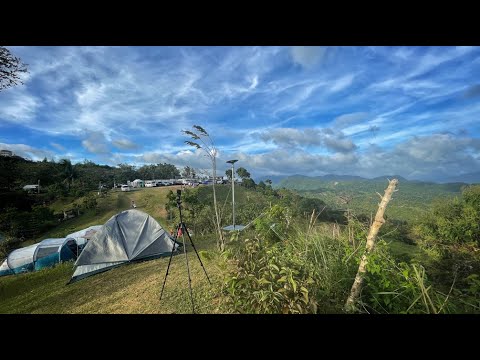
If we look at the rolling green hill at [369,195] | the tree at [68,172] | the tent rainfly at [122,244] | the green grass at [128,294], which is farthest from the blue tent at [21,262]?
the tree at [68,172]

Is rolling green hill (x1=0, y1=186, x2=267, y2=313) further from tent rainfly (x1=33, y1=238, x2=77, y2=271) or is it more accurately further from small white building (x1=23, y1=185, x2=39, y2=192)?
small white building (x1=23, y1=185, x2=39, y2=192)

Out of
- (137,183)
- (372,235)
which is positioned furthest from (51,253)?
(137,183)

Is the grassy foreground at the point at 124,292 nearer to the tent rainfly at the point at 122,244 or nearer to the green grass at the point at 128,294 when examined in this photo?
the green grass at the point at 128,294

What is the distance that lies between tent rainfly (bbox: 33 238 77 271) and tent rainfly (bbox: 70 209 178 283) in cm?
498

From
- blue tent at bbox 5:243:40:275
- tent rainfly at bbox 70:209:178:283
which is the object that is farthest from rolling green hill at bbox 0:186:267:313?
blue tent at bbox 5:243:40:275

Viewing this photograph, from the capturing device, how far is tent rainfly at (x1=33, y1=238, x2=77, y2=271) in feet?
28.1

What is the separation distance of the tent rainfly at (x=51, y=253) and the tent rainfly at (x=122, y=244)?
4.98 metres
